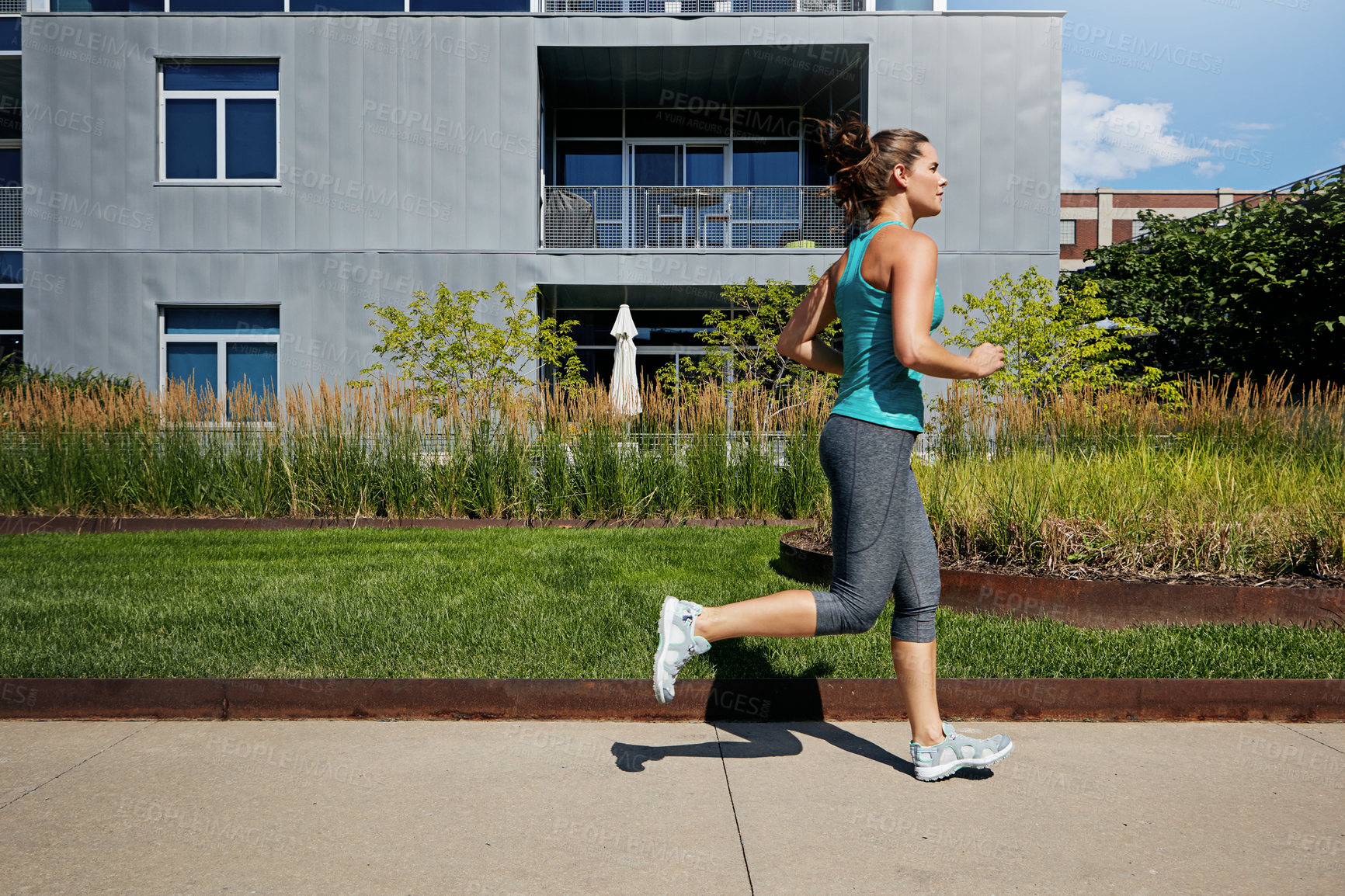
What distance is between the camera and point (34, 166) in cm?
1644

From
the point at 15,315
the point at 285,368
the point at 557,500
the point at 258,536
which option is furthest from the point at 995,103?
the point at 15,315

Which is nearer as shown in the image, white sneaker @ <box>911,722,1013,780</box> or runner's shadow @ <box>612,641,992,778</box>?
white sneaker @ <box>911,722,1013,780</box>

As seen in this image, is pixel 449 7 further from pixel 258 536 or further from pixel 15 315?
pixel 258 536

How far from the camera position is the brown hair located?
3125mm

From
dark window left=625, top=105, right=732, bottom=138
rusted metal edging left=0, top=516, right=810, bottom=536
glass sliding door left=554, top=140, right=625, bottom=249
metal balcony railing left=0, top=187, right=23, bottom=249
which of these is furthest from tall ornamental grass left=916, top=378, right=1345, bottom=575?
metal balcony railing left=0, top=187, right=23, bottom=249

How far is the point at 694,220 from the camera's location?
1855cm

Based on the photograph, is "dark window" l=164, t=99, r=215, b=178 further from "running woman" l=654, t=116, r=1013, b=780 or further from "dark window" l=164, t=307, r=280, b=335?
"running woman" l=654, t=116, r=1013, b=780

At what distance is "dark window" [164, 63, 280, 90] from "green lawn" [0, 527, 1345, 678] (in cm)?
1210

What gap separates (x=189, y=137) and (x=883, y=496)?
17262 mm

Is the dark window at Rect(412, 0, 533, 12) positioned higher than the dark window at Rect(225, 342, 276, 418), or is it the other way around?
the dark window at Rect(412, 0, 533, 12)

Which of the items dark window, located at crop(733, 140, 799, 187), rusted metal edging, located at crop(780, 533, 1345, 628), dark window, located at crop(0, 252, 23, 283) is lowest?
rusted metal edging, located at crop(780, 533, 1345, 628)

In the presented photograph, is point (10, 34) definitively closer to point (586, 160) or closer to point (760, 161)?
point (586, 160)

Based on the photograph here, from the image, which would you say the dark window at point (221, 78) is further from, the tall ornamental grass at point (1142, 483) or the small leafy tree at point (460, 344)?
the tall ornamental grass at point (1142, 483)

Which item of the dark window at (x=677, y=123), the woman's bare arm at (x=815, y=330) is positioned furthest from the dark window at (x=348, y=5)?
the woman's bare arm at (x=815, y=330)
